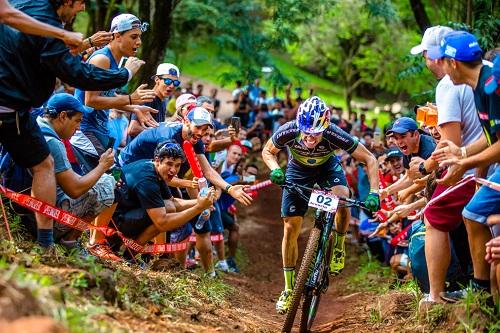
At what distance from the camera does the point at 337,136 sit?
9133mm

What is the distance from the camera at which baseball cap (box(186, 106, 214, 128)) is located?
31.7 feet

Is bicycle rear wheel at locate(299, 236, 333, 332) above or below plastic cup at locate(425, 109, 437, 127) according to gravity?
below

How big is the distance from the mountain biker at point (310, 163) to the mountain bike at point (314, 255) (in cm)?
45

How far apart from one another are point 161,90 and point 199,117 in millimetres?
901

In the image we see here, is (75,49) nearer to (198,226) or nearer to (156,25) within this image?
(198,226)

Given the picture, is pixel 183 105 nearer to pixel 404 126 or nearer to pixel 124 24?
pixel 124 24

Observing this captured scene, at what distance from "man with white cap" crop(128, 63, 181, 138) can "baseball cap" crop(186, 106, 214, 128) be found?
2.21 ft

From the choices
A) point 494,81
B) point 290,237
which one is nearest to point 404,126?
point 290,237

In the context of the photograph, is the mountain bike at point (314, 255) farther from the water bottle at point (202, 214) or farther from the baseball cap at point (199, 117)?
the baseball cap at point (199, 117)

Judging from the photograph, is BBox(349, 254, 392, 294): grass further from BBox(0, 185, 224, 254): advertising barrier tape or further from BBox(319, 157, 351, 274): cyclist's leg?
BBox(0, 185, 224, 254): advertising barrier tape

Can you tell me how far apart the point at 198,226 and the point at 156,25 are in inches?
259

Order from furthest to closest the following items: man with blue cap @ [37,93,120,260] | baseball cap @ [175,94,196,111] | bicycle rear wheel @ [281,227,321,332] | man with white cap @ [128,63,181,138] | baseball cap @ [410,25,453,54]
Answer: baseball cap @ [175,94,196,111], man with white cap @ [128,63,181,138], bicycle rear wheel @ [281,227,321,332], man with blue cap @ [37,93,120,260], baseball cap @ [410,25,453,54]

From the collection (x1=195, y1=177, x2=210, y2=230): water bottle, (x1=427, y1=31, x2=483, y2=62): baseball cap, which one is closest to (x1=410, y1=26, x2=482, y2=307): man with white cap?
(x1=427, y1=31, x2=483, y2=62): baseball cap

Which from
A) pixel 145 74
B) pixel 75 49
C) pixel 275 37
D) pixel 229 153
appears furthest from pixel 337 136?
pixel 275 37
